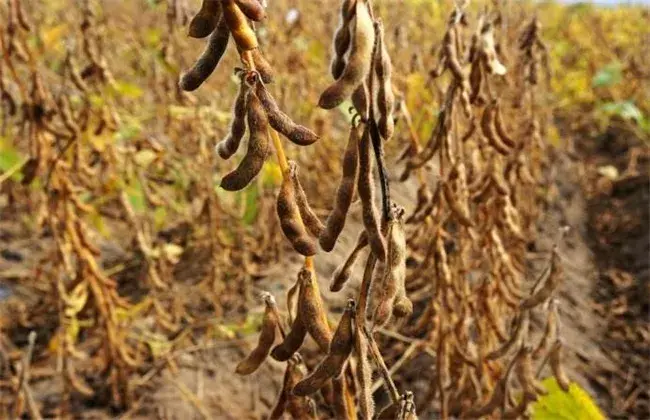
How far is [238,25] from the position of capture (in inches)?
31.3

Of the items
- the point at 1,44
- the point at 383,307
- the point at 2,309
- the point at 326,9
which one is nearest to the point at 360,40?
the point at 383,307

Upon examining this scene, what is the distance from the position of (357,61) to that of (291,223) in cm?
25

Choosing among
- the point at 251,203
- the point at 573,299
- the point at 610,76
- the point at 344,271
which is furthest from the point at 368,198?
the point at 610,76

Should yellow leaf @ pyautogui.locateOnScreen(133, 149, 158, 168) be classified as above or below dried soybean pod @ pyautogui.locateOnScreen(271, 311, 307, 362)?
above

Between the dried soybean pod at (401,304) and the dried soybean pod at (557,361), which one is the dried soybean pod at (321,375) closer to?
the dried soybean pod at (401,304)

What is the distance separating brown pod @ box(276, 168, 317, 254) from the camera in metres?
0.91

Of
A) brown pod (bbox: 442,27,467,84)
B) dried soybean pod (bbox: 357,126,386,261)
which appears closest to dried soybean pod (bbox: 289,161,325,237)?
dried soybean pod (bbox: 357,126,386,261)

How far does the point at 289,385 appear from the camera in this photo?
111 centimetres

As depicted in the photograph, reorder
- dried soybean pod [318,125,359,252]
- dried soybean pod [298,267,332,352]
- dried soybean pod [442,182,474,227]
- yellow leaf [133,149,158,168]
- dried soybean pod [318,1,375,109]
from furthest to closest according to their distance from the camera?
yellow leaf [133,149,158,168] < dried soybean pod [442,182,474,227] < dried soybean pod [298,267,332,352] < dried soybean pod [318,125,359,252] < dried soybean pod [318,1,375,109]

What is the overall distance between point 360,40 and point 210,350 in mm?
2214

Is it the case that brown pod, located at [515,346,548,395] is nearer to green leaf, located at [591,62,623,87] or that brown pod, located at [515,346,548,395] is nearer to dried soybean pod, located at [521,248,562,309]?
dried soybean pod, located at [521,248,562,309]

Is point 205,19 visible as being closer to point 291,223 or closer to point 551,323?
point 291,223

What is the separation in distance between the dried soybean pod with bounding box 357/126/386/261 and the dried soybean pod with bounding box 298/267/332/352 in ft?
0.48

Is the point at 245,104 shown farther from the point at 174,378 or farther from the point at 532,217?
the point at 532,217
